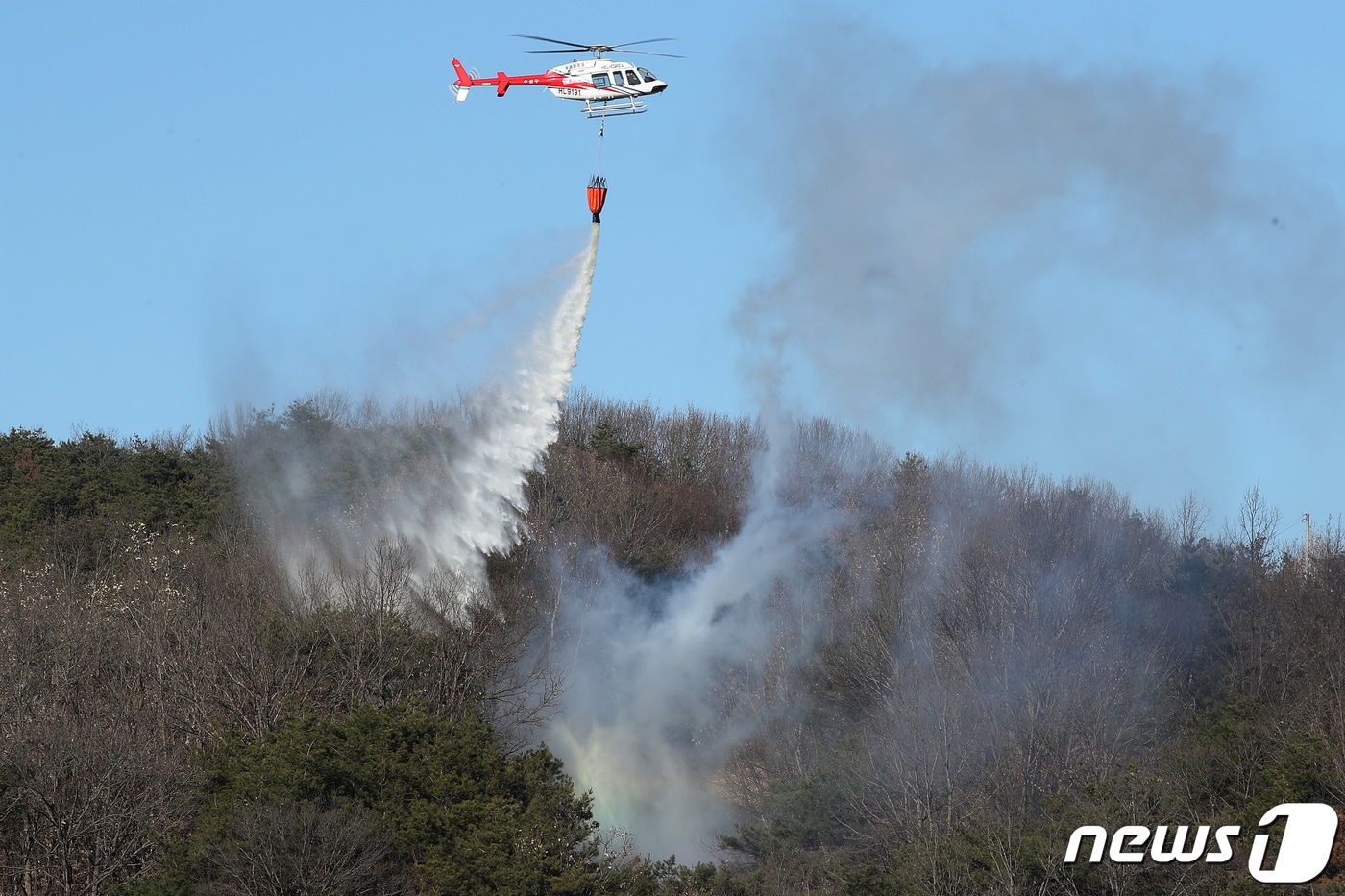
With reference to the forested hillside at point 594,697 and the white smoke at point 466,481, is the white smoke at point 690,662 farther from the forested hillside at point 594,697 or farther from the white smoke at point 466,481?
the white smoke at point 466,481

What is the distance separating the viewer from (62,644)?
150ft

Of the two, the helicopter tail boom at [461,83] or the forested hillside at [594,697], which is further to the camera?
the helicopter tail boom at [461,83]

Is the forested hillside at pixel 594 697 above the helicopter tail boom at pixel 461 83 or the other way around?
the other way around

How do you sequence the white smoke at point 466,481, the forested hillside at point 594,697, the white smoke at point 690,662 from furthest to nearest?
1. the white smoke at point 690,662
2. the white smoke at point 466,481
3. the forested hillside at point 594,697

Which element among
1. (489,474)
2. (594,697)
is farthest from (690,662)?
(489,474)

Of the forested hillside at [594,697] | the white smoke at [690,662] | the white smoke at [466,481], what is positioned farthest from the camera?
the white smoke at [690,662]

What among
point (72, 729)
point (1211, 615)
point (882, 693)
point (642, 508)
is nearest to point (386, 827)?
point (72, 729)

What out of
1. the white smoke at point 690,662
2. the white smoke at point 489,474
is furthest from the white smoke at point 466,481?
the white smoke at point 690,662

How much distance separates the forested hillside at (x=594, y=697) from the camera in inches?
1283

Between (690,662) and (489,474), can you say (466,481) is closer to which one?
(489,474)

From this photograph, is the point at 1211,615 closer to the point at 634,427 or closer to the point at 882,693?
the point at 882,693

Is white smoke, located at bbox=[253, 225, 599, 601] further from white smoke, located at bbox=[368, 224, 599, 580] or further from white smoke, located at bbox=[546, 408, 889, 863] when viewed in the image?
white smoke, located at bbox=[546, 408, 889, 863]

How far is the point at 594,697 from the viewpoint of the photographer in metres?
52.2

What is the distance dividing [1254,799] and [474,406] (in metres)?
24.2
